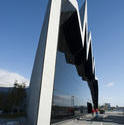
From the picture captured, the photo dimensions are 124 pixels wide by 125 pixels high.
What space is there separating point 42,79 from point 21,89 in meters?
21.2

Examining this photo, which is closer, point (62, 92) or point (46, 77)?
point (46, 77)

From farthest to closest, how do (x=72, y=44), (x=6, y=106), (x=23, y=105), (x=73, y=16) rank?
(x=23, y=105) < (x=6, y=106) < (x=72, y=44) < (x=73, y=16)

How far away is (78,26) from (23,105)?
2162 cm

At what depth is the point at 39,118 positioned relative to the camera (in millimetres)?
4738

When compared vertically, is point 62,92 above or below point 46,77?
below

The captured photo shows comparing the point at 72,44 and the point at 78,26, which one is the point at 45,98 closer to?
the point at 78,26

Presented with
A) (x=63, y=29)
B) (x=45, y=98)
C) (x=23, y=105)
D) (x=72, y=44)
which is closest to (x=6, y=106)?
(x=23, y=105)

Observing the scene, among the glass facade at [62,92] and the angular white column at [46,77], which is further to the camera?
the glass facade at [62,92]

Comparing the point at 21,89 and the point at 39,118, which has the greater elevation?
the point at 21,89

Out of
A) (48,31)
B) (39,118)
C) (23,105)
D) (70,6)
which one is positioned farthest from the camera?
(23,105)

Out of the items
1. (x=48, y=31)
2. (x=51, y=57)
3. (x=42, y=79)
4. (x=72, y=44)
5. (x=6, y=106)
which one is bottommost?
(x=6, y=106)

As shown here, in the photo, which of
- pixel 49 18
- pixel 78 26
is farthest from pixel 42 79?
pixel 78 26

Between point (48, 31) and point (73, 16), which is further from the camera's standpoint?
point (73, 16)

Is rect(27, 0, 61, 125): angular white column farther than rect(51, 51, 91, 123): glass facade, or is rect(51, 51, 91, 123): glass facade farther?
rect(51, 51, 91, 123): glass facade
